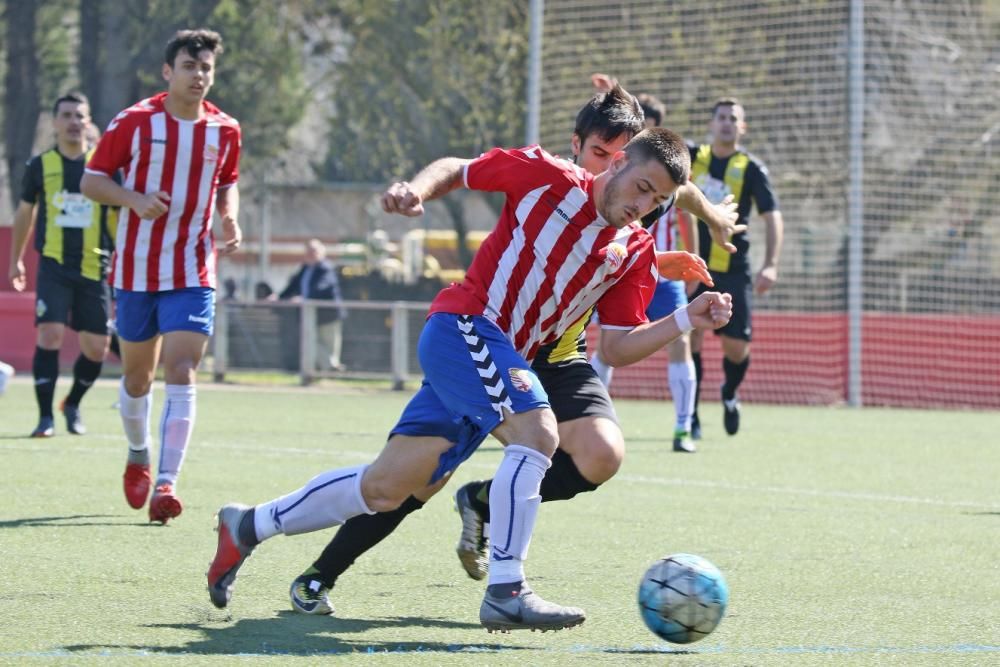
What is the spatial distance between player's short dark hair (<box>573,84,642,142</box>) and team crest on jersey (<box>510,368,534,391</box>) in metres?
1.09

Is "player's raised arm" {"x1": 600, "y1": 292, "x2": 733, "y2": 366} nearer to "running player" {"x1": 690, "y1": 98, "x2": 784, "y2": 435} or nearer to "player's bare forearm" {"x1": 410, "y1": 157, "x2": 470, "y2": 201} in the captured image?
"player's bare forearm" {"x1": 410, "y1": 157, "x2": 470, "y2": 201}

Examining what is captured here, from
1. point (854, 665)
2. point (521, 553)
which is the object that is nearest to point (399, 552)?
point (521, 553)

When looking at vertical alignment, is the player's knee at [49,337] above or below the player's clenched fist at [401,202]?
below

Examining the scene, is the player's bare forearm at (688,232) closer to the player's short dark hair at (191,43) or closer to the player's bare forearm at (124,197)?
the player's short dark hair at (191,43)

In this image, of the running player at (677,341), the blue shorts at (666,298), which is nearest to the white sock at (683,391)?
the running player at (677,341)

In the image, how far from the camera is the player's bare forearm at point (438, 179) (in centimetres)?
479

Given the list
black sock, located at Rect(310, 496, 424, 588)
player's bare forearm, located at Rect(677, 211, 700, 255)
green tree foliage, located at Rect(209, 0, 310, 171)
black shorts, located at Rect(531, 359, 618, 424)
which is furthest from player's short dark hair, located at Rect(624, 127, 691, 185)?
green tree foliage, located at Rect(209, 0, 310, 171)

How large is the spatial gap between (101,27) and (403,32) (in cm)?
533

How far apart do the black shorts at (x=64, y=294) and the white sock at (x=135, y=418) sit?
3212mm

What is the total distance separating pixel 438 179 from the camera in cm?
492

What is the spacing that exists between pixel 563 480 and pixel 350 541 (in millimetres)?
780

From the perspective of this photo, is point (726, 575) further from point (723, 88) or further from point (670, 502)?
point (723, 88)

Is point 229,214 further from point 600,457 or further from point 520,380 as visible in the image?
point 520,380

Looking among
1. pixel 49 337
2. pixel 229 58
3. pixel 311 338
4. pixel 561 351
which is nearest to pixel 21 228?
pixel 49 337
